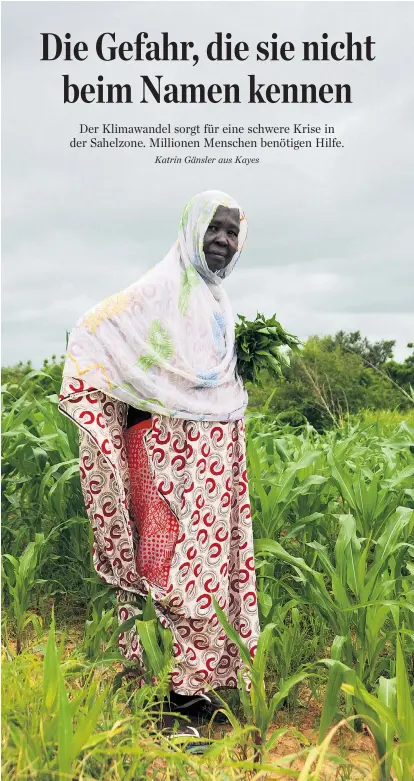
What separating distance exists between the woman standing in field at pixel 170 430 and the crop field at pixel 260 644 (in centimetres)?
23

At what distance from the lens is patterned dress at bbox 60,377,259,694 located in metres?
2.66

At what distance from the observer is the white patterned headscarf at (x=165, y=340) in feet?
8.68

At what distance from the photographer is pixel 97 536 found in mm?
2742

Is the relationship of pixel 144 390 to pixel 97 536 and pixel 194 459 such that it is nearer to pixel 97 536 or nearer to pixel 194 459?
pixel 194 459

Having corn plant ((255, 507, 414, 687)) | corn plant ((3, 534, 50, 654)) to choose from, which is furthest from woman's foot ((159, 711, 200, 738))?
corn plant ((3, 534, 50, 654))

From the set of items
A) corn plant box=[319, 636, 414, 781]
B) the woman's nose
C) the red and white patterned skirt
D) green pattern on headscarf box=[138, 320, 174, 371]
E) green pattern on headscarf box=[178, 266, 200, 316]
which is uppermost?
the woman's nose

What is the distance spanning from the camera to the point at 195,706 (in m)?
2.78

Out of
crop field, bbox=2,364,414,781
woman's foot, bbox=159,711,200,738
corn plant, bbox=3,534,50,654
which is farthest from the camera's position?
corn plant, bbox=3,534,50,654

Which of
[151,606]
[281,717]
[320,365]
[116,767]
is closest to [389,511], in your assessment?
[281,717]

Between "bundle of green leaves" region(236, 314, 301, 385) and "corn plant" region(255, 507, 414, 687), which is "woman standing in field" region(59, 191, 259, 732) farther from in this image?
"corn plant" region(255, 507, 414, 687)

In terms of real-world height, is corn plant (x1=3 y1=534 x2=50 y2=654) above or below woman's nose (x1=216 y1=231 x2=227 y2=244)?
below

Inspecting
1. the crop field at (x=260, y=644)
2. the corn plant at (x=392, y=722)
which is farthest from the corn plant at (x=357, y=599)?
the corn plant at (x=392, y=722)

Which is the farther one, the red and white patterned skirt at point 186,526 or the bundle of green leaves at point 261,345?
the bundle of green leaves at point 261,345

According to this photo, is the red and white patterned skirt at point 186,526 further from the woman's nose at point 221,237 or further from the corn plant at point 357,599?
the woman's nose at point 221,237
